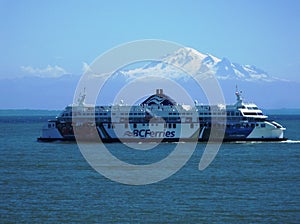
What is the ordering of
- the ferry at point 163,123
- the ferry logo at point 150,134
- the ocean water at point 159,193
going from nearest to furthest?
the ocean water at point 159,193
the ferry at point 163,123
the ferry logo at point 150,134

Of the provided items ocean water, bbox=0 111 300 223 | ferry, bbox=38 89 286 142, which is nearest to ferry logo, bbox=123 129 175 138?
ferry, bbox=38 89 286 142

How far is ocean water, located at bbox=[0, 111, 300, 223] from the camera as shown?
2905 cm

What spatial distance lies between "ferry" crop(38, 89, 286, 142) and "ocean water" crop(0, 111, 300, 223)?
13397 mm

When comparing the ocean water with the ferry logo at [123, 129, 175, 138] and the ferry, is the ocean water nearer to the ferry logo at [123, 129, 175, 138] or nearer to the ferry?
the ferry

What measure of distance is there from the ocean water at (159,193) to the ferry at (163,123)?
1340 cm

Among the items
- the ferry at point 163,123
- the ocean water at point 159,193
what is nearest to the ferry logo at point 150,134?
the ferry at point 163,123

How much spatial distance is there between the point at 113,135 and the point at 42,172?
78.4 feet

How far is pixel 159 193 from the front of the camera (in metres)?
34.5

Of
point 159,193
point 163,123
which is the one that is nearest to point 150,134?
point 163,123

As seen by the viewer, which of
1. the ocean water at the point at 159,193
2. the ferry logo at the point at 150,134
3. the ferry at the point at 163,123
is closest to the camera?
the ocean water at the point at 159,193

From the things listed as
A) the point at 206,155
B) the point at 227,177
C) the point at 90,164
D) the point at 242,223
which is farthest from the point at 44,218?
the point at 206,155

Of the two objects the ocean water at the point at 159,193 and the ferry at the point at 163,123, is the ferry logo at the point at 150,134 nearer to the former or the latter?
the ferry at the point at 163,123

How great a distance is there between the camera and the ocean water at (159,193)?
2905cm

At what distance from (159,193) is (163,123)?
3298 centimetres
